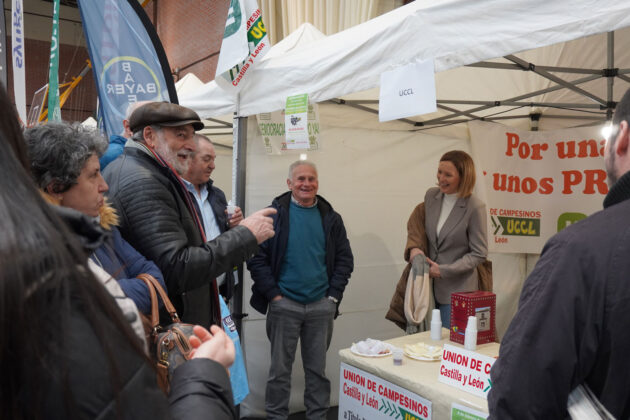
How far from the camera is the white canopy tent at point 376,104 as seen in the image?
1.96 metres

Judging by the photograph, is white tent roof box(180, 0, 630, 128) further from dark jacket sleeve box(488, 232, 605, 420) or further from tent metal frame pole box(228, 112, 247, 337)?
dark jacket sleeve box(488, 232, 605, 420)

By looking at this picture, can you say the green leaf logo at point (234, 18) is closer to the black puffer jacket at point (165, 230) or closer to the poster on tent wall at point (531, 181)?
the black puffer jacket at point (165, 230)

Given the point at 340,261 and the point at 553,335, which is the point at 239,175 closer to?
the point at 340,261

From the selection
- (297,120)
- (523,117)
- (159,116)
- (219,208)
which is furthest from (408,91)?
(523,117)

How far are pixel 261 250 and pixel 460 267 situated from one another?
130 centimetres

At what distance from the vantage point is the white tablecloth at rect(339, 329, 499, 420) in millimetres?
1854

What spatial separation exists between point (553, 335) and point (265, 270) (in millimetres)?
2417

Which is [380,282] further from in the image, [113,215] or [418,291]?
[113,215]

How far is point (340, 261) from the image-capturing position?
3436mm

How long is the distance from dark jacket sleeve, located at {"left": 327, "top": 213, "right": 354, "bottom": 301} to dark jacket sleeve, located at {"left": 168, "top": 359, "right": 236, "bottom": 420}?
8.57ft

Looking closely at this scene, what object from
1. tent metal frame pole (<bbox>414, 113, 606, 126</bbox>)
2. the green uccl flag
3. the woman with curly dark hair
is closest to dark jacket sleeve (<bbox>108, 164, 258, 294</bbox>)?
the woman with curly dark hair

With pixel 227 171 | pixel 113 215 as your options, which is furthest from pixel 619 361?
pixel 227 171

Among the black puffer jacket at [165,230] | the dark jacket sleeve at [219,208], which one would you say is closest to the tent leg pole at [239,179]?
the dark jacket sleeve at [219,208]

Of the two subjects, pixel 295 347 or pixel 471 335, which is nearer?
pixel 471 335
